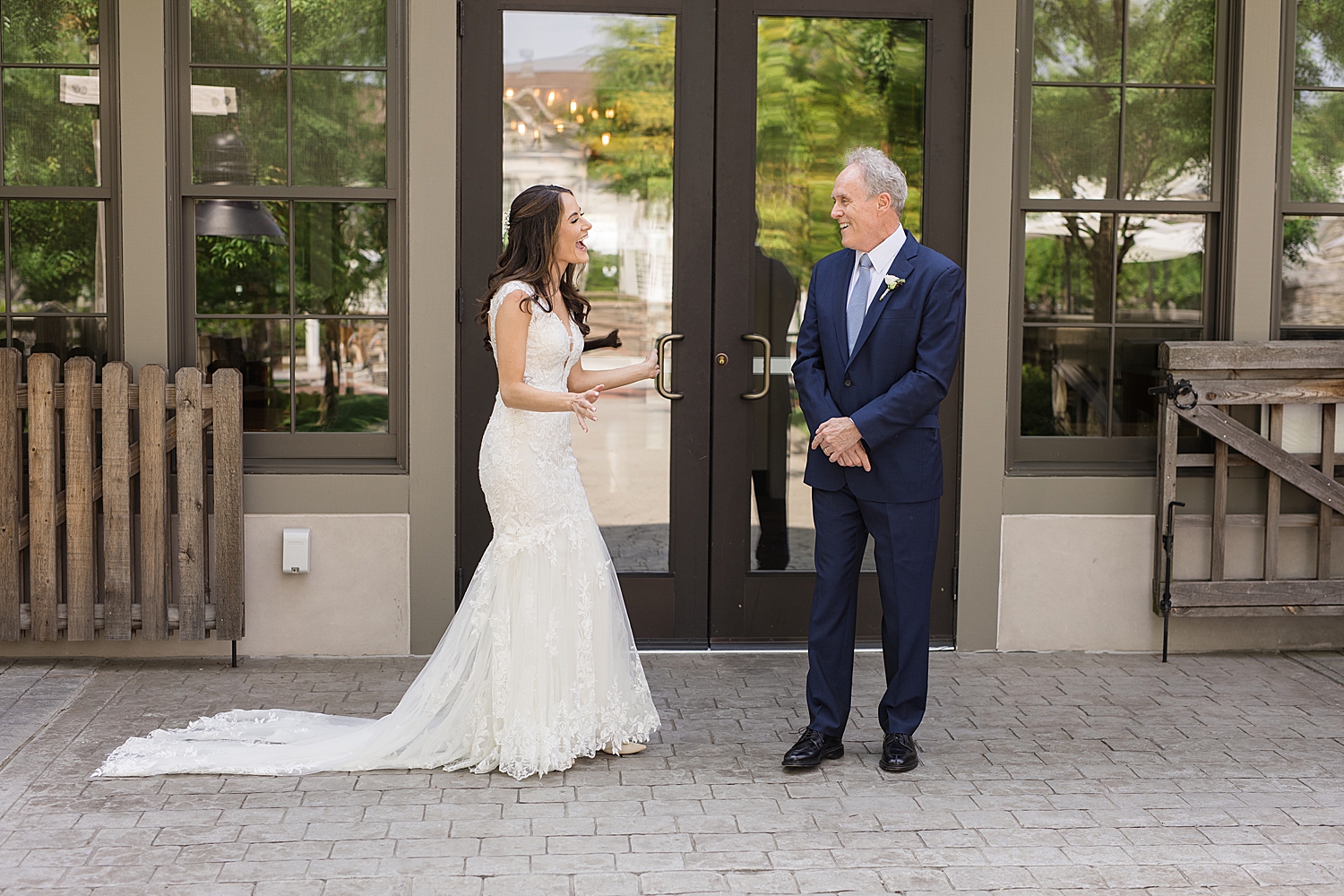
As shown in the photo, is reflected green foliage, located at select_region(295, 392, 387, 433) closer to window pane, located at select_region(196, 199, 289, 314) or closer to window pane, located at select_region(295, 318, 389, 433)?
window pane, located at select_region(295, 318, 389, 433)

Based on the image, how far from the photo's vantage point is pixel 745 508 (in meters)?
5.59

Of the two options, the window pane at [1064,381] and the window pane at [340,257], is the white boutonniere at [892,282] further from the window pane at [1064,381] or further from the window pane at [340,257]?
the window pane at [340,257]

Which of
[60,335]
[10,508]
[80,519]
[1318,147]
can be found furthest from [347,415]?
[1318,147]

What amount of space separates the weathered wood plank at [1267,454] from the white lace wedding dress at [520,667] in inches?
106

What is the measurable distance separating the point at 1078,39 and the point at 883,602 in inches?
109

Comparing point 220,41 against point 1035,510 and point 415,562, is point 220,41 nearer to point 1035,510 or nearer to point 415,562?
point 415,562

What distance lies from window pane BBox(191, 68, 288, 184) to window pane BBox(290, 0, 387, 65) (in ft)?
0.54

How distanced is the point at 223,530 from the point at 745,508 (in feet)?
6.93

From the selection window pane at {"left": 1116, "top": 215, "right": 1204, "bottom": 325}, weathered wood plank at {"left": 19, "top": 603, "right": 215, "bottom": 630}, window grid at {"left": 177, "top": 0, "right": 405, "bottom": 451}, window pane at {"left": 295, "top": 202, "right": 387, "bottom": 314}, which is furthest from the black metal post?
weathered wood plank at {"left": 19, "top": 603, "right": 215, "bottom": 630}

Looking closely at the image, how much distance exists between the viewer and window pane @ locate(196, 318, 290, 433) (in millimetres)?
5398

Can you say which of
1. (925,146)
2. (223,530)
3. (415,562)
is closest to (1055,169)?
(925,146)

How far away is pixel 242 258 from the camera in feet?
17.7

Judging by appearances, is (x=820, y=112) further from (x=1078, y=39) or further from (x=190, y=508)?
(x=190, y=508)

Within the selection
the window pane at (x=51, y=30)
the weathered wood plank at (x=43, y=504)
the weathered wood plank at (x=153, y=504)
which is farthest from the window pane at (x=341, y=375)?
the window pane at (x=51, y=30)
